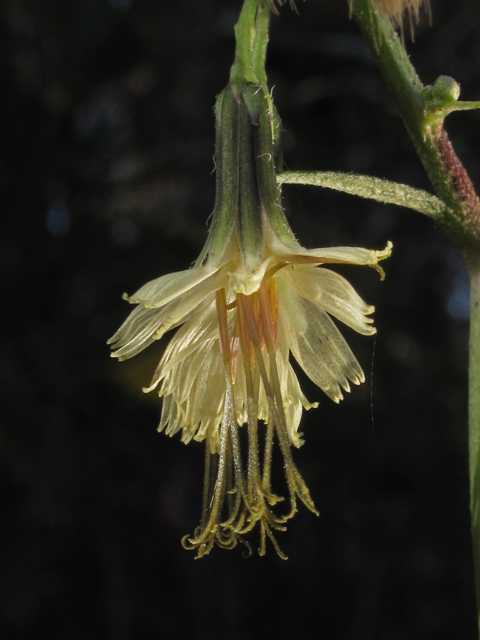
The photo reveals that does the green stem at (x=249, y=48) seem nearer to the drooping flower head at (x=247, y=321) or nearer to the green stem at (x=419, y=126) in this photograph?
the drooping flower head at (x=247, y=321)

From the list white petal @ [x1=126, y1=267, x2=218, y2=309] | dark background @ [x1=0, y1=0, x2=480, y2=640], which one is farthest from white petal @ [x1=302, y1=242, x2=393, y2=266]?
dark background @ [x1=0, y1=0, x2=480, y2=640]

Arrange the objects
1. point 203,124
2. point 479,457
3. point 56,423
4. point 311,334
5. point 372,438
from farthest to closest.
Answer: point 203,124
point 372,438
point 56,423
point 311,334
point 479,457

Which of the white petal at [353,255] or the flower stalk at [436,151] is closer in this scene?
the white petal at [353,255]

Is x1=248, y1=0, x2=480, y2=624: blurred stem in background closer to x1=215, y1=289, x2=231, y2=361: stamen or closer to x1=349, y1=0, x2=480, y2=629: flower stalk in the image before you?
x1=349, y1=0, x2=480, y2=629: flower stalk

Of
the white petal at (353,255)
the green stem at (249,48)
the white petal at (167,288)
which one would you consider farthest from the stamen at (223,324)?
the green stem at (249,48)

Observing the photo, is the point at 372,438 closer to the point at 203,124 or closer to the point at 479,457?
the point at 203,124

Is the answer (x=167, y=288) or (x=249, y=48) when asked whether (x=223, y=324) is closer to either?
(x=167, y=288)

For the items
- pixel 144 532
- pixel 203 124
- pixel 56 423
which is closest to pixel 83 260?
pixel 56 423

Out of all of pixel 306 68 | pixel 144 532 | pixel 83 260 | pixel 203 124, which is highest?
pixel 306 68
